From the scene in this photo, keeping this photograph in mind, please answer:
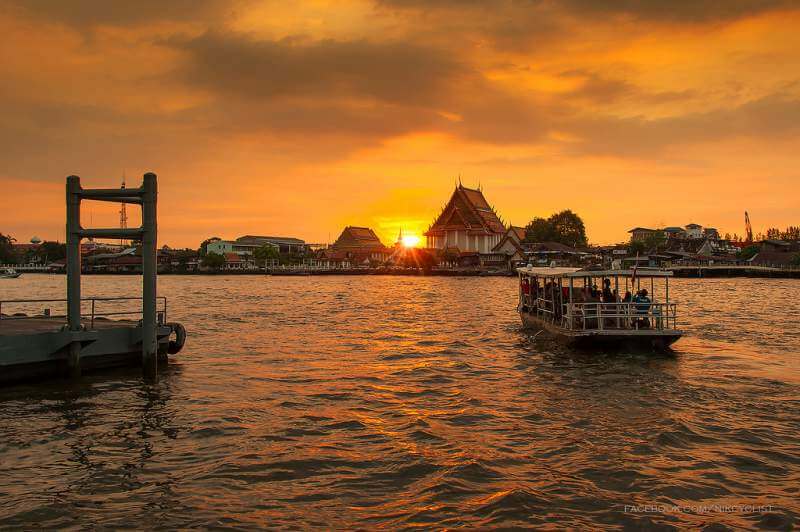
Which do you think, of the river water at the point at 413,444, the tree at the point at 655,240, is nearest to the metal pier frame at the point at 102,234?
the river water at the point at 413,444

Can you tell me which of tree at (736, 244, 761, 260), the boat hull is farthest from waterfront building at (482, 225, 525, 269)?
Answer: the boat hull

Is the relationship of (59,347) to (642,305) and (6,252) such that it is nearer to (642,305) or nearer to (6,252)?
(642,305)

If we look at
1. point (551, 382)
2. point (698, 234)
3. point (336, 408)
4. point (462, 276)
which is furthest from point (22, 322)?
point (698, 234)

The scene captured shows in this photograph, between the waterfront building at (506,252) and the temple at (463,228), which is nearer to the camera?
the waterfront building at (506,252)

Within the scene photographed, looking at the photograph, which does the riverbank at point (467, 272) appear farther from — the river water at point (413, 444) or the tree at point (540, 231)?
the river water at point (413, 444)

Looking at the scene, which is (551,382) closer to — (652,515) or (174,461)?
(652,515)

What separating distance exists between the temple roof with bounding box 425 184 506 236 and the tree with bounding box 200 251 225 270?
52730 mm

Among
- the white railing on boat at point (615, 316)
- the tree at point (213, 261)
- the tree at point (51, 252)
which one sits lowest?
the white railing on boat at point (615, 316)

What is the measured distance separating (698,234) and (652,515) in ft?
578

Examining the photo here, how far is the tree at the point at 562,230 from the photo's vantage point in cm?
12612

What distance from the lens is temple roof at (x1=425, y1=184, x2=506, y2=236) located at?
120938 millimetres

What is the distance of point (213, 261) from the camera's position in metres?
142

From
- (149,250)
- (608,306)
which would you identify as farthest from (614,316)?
(149,250)

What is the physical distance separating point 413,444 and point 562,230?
122812 mm
